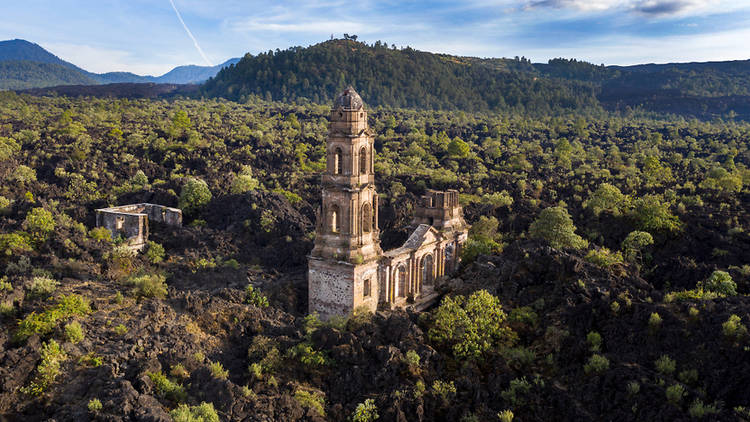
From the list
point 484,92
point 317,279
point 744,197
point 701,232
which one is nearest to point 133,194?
point 317,279

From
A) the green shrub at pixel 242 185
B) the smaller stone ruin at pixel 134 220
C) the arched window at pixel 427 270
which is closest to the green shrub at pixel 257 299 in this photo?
the arched window at pixel 427 270

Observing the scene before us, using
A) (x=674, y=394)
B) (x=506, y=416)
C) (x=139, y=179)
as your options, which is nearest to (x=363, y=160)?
(x=506, y=416)

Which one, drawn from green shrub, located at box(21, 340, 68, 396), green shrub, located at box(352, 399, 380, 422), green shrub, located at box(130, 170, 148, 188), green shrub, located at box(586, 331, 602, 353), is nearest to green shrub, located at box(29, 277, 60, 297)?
green shrub, located at box(21, 340, 68, 396)

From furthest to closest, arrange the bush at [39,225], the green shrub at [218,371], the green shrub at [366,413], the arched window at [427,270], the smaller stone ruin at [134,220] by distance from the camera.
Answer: the smaller stone ruin at [134,220] → the bush at [39,225] → the arched window at [427,270] → the green shrub at [218,371] → the green shrub at [366,413]

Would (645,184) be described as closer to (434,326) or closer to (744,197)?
(744,197)

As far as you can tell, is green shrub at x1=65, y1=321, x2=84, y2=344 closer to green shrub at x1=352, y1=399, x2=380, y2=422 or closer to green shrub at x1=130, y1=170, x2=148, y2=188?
green shrub at x1=352, y1=399, x2=380, y2=422

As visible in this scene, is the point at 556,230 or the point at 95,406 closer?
the point at 95,406

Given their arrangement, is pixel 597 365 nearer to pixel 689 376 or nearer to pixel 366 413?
pixel 689 376

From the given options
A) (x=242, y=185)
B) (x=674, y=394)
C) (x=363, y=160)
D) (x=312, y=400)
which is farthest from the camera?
(x=242, y=185)

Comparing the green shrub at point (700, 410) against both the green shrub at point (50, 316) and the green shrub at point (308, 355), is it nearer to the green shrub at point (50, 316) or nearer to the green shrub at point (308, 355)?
the green shrub at point (308, 355)
